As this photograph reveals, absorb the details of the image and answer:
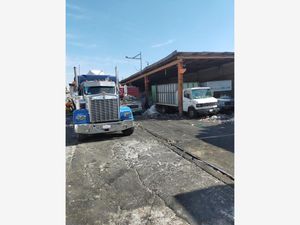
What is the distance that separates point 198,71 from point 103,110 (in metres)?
18.2

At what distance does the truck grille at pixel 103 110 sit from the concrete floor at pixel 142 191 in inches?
64.9

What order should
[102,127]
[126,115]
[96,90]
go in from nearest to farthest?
[102,127], [126,115], [96,90]

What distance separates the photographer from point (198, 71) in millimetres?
23000

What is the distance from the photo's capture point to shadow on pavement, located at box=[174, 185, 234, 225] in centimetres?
260

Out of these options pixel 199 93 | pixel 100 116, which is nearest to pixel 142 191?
pixel 100 116

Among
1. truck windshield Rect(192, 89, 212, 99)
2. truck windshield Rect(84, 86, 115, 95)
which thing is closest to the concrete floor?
truck windshield Rect(84, 86, 115, 95)

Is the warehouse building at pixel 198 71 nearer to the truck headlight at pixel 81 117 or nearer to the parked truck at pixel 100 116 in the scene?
the parked truck at pixel 100 116

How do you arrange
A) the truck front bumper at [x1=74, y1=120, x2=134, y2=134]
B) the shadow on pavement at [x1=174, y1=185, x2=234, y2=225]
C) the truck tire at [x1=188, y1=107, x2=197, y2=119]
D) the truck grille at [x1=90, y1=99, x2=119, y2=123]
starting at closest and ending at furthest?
the shadow on pavement at [x1=174, y1=185, x2=234, y2=225], the truck front bumper at [x1=74, y1=120, x2=134, y2=134], the truck grille at [x1=90, y1=99, x2=119, y2=123], the truck tire at [x1=188, y1=107, x2=197, y2=119]

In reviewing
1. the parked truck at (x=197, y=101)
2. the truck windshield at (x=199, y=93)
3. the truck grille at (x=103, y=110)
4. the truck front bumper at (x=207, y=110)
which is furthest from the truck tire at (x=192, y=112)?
the truck grille at (x=103, y=110)

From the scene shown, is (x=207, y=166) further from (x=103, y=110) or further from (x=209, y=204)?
(x=103, y=110)

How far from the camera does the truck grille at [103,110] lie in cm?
688

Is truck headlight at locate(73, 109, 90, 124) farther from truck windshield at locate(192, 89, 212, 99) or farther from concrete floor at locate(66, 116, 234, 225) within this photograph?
truck windshield at locate(192, 89, 212, 99)

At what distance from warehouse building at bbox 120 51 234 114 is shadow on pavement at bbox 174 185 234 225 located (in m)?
11.0
